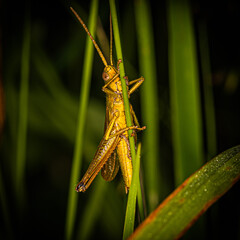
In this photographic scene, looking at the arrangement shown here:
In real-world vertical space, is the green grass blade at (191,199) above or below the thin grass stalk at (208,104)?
below

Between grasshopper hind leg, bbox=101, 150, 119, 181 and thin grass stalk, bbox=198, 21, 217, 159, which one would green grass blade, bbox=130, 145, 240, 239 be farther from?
thin grass stalk, bbox=198, 21, 217, 159

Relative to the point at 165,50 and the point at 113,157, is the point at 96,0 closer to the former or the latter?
the point at 113,157

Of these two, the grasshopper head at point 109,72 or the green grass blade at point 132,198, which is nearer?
the green grass blade at point 132,198

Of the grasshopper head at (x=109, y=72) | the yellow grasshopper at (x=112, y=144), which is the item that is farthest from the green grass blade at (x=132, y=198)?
the grasshopper head at (x=109, y=72)

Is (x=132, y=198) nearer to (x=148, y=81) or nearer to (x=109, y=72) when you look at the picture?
(x=148, y=81)

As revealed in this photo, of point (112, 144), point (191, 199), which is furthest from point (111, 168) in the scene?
point (191, 199)

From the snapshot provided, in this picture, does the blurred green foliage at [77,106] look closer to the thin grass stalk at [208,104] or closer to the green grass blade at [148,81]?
the thin grass stalk at [208,104]

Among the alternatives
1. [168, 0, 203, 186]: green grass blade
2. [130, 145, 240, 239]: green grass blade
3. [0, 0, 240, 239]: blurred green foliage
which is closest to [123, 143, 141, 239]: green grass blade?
[130, 145, 240, 239]: green grass blade

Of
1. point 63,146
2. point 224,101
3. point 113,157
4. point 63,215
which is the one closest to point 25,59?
point 113,157
